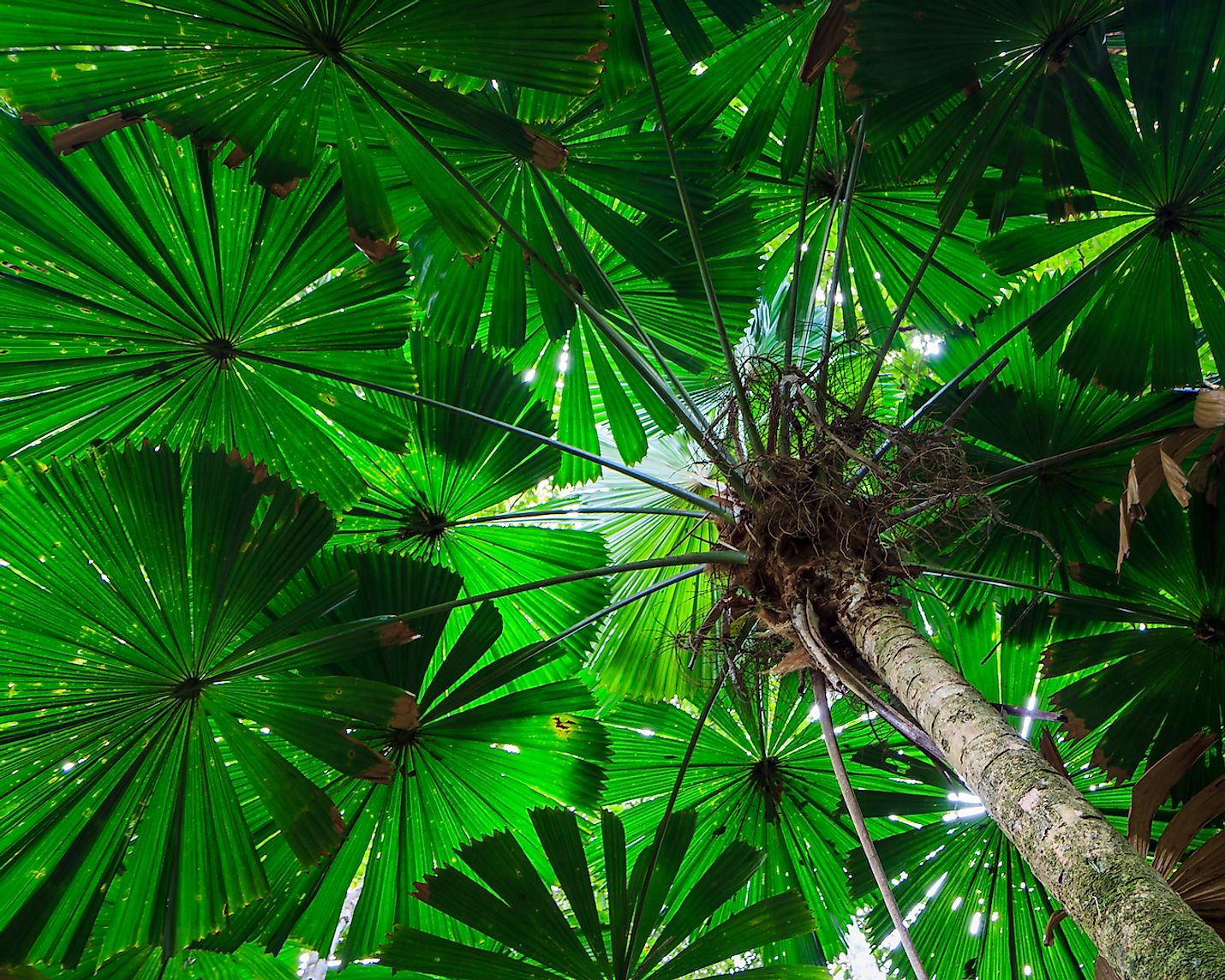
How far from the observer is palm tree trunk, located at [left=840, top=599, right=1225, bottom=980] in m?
0.92

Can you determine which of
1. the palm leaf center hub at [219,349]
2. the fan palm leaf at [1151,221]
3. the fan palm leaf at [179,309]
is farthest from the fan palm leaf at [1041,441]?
the palm leaf center hub at [219,349]

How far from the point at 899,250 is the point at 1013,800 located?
92.1 inches

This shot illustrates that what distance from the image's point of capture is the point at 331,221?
2.20 meters

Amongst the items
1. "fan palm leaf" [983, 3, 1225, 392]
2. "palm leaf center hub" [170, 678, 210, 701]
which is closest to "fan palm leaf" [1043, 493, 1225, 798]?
"fan palm leaf" [983, 3, 1225, 392]

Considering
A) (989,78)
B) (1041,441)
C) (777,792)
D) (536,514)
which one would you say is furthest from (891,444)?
(777,792)

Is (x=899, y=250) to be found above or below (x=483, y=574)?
above

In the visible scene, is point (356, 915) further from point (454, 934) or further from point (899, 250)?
point (899, 250)

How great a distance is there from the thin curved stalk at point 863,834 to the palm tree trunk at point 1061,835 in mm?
199

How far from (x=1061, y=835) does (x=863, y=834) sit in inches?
19.1

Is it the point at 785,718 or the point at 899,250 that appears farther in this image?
the point at 899,250

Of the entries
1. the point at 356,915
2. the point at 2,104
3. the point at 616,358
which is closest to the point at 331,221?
the point at 2,104

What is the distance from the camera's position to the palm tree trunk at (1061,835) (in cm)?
92

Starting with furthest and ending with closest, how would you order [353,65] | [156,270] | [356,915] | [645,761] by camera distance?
[645,761]
[356,915]
[156,270]
[353,65]

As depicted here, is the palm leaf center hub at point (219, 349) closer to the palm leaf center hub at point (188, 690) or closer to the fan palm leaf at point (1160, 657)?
the palm leaf center hub at point (188, 690)
